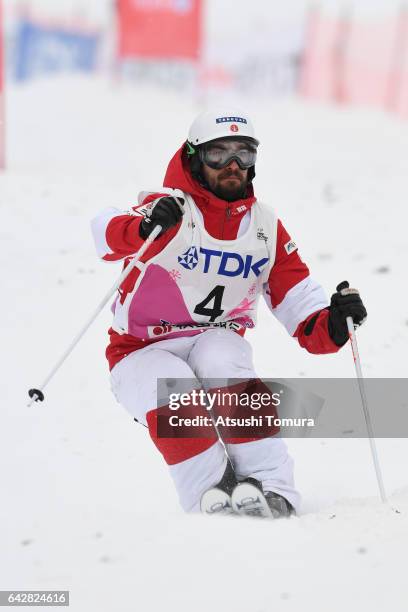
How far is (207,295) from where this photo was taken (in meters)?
3.84

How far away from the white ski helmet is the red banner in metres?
11.7

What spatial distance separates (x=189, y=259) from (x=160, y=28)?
12.2m

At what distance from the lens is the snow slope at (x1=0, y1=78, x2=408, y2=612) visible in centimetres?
285

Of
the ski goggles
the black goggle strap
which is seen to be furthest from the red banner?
the ski goggles

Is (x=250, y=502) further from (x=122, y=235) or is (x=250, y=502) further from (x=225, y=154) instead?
(x=225, y=154)

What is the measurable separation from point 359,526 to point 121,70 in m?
14.7

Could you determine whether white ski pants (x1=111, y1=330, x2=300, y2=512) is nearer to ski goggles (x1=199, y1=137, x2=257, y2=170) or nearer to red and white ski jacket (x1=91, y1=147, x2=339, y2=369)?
red and white ski jacket (x1=91, y1=147, x2=339, y2=369)

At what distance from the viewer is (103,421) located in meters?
4.95

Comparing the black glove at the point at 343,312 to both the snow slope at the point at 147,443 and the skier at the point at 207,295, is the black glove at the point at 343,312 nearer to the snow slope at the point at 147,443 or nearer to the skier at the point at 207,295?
the skier at the point at 207,295

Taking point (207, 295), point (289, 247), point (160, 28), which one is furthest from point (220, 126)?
point (160, 28)

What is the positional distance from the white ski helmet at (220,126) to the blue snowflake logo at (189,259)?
0.49 m

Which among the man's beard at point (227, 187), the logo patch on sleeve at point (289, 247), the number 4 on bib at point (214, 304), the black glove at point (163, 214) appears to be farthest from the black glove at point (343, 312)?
the black glove at point (163, 214)

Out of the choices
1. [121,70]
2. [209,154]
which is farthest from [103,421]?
[121,70]

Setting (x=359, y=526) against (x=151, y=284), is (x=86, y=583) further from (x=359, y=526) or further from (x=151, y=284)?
(x=151, y=284)
